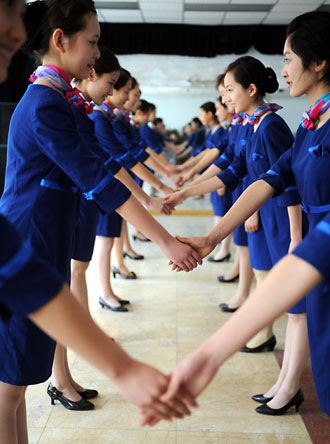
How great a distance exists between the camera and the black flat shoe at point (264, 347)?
10.4 feet

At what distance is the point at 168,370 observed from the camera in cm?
289

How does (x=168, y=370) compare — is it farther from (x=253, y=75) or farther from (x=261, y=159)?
(x=253, y=75)

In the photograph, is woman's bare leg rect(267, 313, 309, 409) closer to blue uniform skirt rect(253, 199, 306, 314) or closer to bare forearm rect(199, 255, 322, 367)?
blue uniform skirt rect(253, 199, 306, 314)

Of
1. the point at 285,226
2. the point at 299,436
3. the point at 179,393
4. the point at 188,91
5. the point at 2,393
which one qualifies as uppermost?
the point at 179,393

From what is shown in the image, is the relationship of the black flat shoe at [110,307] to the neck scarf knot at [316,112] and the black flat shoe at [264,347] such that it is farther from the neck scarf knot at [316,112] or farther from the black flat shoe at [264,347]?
the neck scarf knot at [316,112]

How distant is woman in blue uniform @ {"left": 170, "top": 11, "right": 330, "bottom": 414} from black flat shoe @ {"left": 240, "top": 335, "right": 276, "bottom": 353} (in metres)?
1.46

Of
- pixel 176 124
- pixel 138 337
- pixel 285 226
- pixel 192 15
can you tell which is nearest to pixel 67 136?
pixel 285 226

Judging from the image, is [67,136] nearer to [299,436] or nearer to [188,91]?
[299,436]

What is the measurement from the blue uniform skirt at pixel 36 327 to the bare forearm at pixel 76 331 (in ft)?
1.90

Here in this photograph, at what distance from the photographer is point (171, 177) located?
5.29 m

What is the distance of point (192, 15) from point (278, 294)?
24.9 feet

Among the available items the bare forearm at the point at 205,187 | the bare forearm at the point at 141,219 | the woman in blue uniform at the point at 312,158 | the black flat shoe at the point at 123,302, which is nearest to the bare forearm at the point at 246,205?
the woman in blue uniform at the point at 312,158

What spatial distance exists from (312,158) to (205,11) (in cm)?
665

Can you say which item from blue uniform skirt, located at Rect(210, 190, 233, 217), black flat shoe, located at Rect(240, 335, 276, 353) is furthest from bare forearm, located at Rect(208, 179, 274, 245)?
blue uniform skirt, located at Rect(210, 190, 233, 217)
